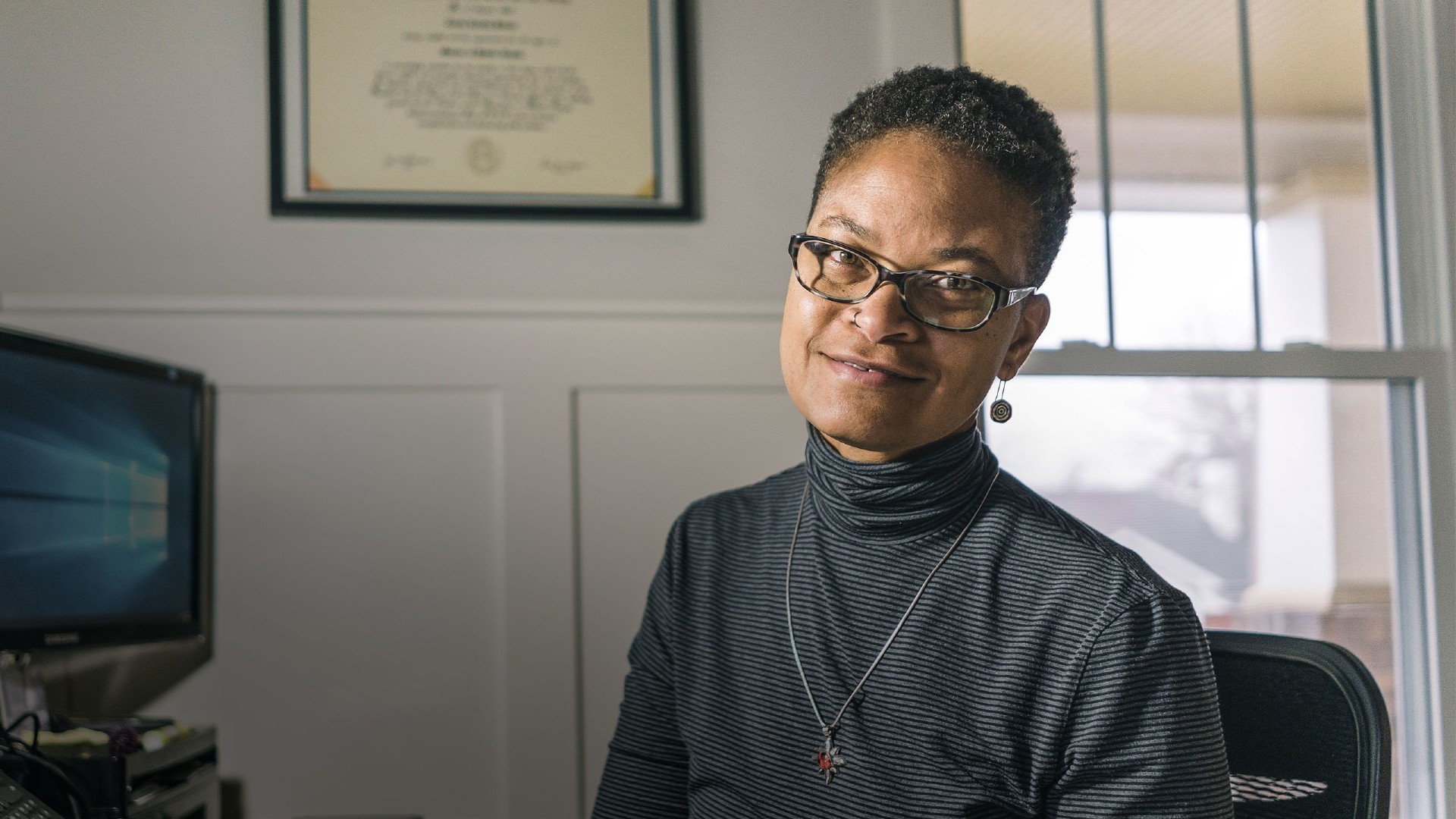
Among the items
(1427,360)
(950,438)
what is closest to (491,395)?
(950,438)

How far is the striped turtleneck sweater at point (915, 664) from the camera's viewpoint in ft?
2.79

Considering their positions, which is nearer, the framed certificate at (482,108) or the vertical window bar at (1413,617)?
the framed certificate at (482,108)

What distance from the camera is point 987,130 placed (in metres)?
0.95

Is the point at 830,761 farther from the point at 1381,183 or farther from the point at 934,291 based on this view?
the point at 1381,183

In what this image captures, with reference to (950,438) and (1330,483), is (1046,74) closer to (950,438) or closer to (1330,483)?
(1330,483)

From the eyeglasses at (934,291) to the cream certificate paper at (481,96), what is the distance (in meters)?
0.88

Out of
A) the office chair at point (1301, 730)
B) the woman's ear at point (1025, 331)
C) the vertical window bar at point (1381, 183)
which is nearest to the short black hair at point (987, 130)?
the woman's ear at point (1025, 331)

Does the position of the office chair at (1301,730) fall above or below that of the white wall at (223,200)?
below

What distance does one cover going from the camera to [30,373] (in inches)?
47.5

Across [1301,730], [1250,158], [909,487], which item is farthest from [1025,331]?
[1250,158]

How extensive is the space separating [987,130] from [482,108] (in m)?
1.06

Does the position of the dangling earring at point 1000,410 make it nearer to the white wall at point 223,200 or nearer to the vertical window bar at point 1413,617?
the white wall at point 223,200

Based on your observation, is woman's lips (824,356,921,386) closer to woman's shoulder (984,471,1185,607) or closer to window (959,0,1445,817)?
woman's shoulder (984,471,1185,607)

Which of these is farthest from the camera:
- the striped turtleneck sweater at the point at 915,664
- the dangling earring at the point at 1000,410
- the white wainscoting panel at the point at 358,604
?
the white wainscoting panel at the point at 358,604
